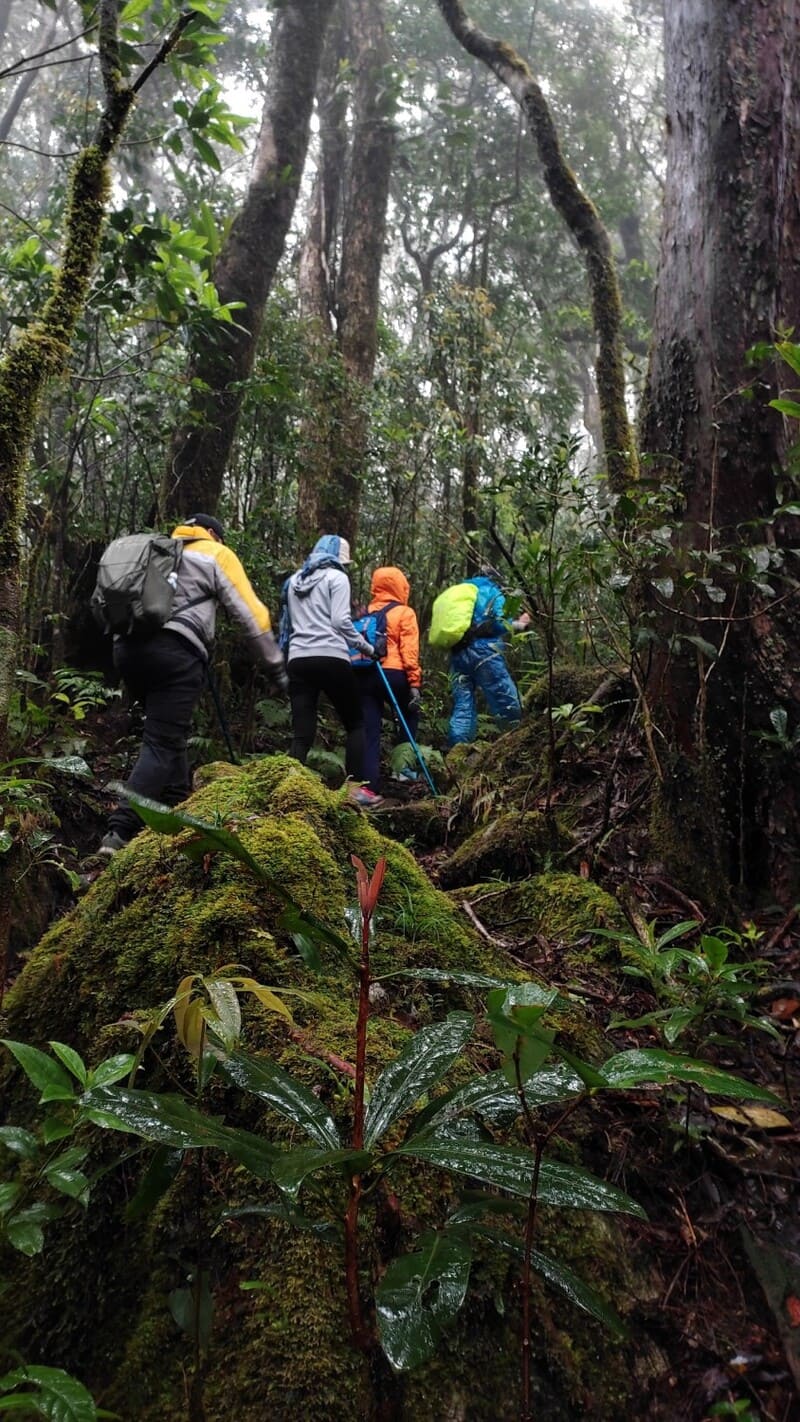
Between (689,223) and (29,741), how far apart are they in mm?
4350

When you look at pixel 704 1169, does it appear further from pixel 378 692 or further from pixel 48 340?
pixel 378 692

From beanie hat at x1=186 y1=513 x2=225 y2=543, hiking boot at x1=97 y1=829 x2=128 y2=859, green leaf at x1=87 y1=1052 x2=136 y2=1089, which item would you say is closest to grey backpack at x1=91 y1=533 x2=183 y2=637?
beanie hat at x1=186 y1=513 x2=225 y2=543

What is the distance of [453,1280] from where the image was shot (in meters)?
0.83

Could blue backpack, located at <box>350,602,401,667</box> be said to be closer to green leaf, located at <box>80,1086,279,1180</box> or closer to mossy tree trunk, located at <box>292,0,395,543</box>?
mossy tree trunk, located at <box>292,0,395,543</box>

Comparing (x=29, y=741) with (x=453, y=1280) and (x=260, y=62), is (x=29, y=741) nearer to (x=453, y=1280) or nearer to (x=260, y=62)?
(x=453, y=1280)

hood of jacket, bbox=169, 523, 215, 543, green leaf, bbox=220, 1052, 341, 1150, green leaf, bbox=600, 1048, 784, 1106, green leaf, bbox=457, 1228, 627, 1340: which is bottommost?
green leaf, bbox=457, 1228, 627, 1340

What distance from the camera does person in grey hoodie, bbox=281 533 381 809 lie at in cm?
546

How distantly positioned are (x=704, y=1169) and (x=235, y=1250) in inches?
43.3

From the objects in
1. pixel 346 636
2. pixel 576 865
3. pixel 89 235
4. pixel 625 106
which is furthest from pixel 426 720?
pixel 625 106

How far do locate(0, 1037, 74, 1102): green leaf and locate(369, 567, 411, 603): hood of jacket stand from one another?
5600 millimetres

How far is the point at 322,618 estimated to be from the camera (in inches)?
217

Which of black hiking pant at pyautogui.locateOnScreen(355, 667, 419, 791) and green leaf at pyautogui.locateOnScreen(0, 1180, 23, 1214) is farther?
black hiking pant at pyautogui.locateOnScreen(355, 667, 419, 791)

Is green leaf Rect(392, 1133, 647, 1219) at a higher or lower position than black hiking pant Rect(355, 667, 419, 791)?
lower

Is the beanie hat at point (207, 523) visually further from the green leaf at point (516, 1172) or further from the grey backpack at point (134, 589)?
the green leaf at point (516, 1172)
